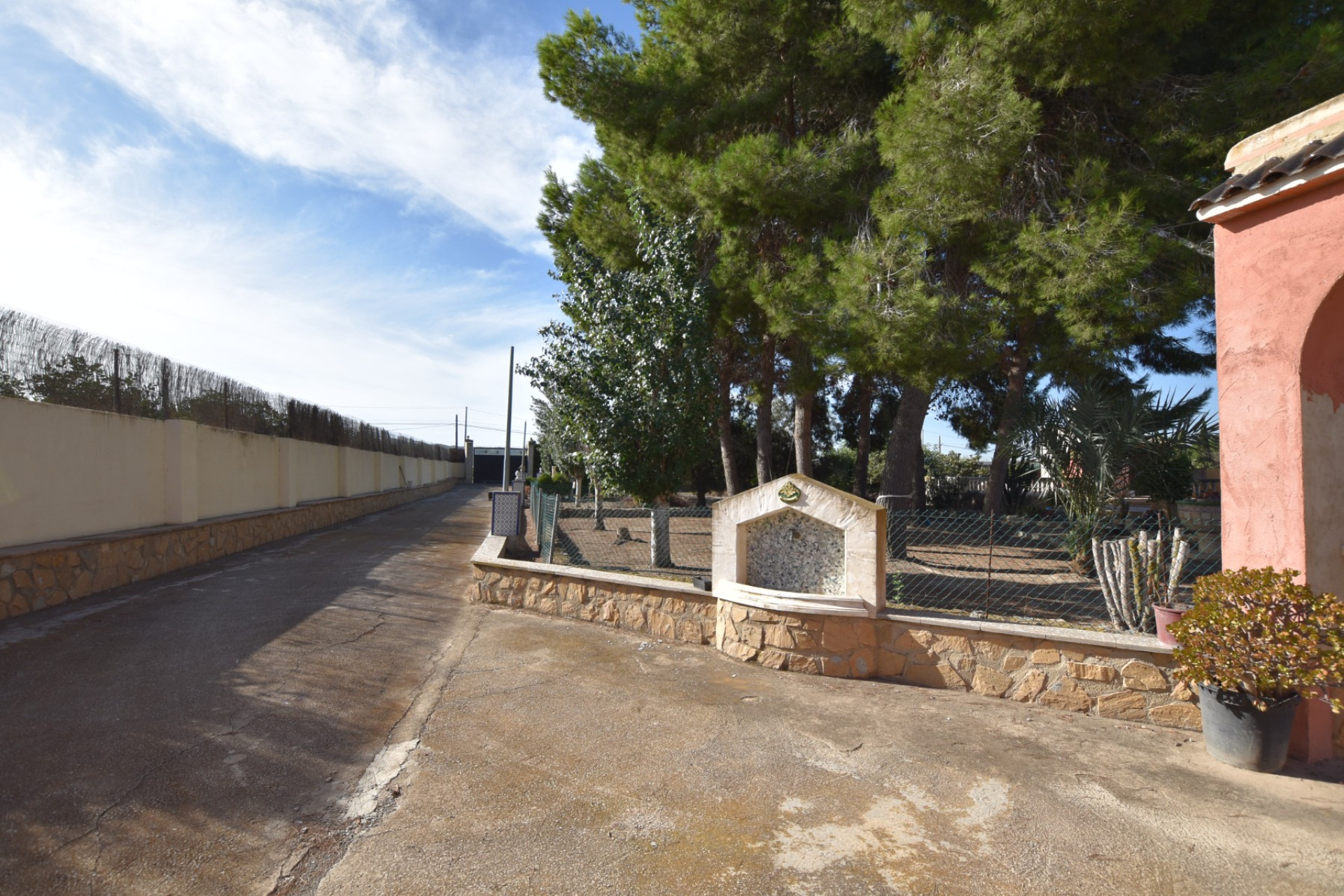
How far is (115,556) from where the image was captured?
29.5ft

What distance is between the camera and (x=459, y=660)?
6.39m

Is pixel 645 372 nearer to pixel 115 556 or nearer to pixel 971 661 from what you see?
pixel 971 661

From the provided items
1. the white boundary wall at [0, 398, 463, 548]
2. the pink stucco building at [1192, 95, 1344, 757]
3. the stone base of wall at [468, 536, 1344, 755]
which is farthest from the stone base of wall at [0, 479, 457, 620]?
the pink stucco building at [1192, 95, 1344, 757]

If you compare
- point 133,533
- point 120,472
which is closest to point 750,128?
point 120,472

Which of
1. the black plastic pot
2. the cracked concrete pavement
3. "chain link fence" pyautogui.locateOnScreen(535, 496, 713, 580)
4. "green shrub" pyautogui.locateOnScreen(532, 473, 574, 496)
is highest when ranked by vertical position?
"green shrub" pyautogui.locateOnScreen(532, 473, 574, 496)

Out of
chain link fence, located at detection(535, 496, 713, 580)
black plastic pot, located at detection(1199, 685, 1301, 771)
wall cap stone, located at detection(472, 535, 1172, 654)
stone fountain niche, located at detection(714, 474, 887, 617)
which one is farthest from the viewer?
chain link fence, located at detection(535, 496, 713, 580)

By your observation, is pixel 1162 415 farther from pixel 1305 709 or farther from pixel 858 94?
pixel 858 94

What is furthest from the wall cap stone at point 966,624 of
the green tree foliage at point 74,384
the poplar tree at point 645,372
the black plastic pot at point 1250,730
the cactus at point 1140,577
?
the green tree foliage at point 74,384

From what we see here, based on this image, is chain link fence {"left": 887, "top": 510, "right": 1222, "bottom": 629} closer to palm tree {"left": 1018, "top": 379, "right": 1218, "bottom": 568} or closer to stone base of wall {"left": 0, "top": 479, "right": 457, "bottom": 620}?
palm tree {"left": 1018, "top": 379, "right": 1218, "bottom": 568}

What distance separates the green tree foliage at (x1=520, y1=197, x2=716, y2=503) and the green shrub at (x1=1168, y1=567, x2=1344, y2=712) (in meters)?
6.84

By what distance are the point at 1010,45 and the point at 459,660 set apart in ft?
29.3

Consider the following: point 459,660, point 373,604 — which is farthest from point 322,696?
point 373,604

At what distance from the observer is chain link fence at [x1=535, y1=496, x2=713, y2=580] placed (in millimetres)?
8969

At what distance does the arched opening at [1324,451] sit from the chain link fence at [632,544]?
4.52 m
